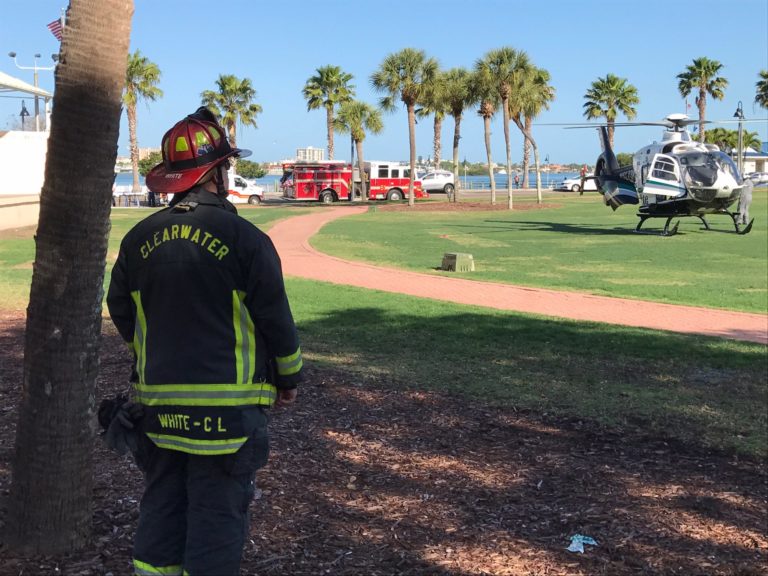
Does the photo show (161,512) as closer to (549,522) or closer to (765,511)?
(549,522)

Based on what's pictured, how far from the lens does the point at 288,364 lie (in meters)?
2.88

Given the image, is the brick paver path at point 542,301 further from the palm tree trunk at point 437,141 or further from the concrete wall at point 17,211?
the palm tree trunk at point 437,141

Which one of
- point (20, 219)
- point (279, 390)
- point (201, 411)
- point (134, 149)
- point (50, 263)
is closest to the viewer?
point (201, 411)

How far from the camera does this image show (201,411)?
276cm

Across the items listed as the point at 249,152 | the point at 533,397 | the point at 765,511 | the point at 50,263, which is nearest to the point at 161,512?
the point at 50,263

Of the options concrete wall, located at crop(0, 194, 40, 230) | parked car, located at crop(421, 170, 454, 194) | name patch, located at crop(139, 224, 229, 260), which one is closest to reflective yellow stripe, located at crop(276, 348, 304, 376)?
name patch, located at crop(139, 224, 229, 260)

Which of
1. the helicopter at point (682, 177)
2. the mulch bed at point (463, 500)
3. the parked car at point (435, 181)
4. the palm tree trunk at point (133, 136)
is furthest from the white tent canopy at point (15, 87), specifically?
the parked car at point (435, 181)

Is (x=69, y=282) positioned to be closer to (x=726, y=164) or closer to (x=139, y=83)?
(x=726, y=164)

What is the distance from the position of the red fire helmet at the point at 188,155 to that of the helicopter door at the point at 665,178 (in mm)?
25280

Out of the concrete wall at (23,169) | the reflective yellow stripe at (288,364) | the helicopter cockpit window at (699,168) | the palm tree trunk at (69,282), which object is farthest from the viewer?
the concrete wall at (23,169)

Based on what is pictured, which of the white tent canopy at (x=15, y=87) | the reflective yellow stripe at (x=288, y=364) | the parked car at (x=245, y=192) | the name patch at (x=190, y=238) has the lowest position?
the reflective yellow stripe at (x=288, y=364)

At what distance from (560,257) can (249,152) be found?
18.3 m

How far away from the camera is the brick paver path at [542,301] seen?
1115 centimetres

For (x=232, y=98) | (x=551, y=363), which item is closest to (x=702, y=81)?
(x=232, y=98)
